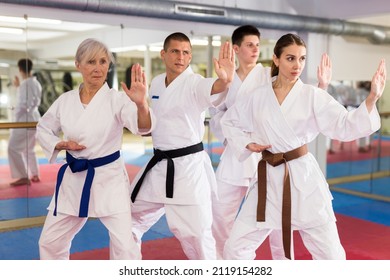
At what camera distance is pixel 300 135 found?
2.57 metres

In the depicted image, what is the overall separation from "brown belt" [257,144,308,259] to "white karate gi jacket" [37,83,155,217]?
63 cm

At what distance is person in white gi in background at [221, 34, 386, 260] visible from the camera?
8.14 feet

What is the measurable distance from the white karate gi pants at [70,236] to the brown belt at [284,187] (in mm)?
700

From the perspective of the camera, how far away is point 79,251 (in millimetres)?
3820

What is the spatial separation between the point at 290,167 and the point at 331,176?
15.9ft

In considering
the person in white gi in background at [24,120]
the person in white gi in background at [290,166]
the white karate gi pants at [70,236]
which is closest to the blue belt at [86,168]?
the white karate gi pants at [70,236]

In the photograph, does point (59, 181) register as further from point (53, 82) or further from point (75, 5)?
point (53, 82)

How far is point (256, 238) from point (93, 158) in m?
0.96

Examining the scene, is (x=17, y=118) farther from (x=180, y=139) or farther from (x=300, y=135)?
(x=300, y=135)

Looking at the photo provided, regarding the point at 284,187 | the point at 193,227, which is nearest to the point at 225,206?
the point at 193,227

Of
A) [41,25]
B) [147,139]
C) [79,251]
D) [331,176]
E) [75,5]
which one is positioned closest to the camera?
[79,251]

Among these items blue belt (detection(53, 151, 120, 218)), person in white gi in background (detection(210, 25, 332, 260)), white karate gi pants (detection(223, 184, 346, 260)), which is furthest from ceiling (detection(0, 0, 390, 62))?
white karate gi pants (detection(223, 184, 346, 260))

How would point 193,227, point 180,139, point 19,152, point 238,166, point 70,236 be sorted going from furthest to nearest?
point 19,152, point 238,166, point 180,139, point 193,227, point 70,236

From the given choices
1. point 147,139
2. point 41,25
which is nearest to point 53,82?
point 147,139
